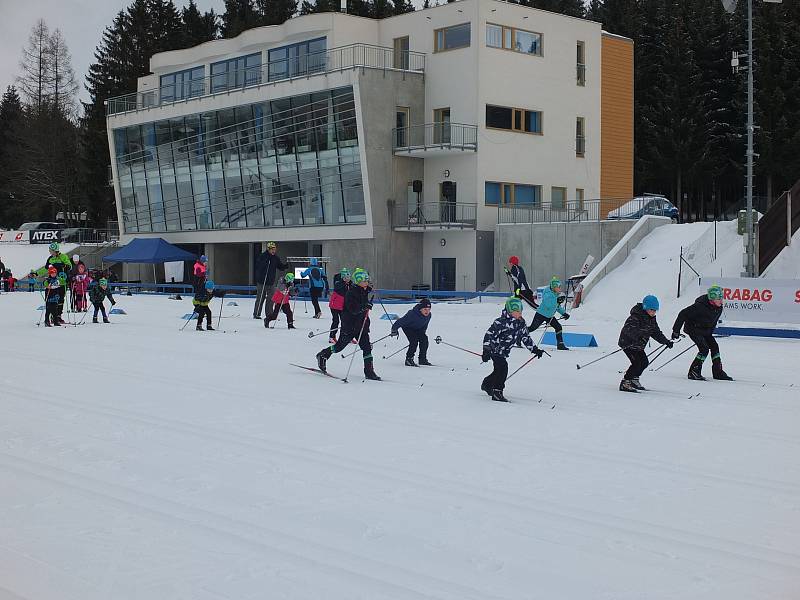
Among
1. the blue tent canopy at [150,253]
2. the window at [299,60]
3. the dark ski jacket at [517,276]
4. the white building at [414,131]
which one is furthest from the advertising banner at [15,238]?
the dark ski jacket at [517,276]

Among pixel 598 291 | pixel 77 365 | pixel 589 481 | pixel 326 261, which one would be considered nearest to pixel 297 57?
pixel 326 261

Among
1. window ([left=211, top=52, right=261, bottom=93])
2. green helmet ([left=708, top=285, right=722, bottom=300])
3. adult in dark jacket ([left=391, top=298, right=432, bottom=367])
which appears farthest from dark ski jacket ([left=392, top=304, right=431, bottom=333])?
window ([left=211, top=52, right=261, bottom=93])

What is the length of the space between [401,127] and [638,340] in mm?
30035

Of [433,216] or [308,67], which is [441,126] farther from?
[308,67]

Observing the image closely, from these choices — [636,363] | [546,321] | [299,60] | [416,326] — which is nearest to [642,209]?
[299,60]

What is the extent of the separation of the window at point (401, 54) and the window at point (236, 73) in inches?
288

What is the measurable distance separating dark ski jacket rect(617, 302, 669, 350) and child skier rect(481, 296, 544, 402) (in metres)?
1.77

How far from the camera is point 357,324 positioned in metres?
13.9

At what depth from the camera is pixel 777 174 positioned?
5222 cm

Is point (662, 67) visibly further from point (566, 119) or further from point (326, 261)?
point (326, 261)

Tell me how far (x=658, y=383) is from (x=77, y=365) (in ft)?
29.4

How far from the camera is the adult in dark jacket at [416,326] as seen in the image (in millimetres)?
15250

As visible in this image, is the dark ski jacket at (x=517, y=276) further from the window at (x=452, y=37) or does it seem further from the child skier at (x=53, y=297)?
the window at (x=452, y=37)

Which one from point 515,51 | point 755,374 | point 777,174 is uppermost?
point 515,51
